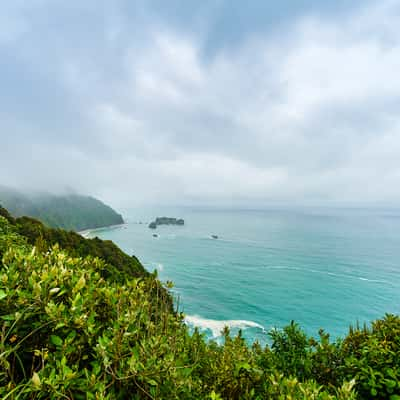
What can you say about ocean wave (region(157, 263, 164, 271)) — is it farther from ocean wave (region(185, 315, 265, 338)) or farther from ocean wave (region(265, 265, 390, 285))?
ocean wave (region(265, 265, 390, 285))

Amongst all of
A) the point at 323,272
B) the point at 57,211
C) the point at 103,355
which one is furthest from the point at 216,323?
the point at 57,211

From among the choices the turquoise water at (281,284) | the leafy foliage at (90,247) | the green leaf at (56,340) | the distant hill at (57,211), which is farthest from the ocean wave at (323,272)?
the distant hill at (57,211)

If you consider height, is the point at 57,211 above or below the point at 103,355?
below

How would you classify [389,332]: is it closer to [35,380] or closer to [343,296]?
[35,380]

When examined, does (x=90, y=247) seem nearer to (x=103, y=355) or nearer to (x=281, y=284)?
(x=103, y=355)

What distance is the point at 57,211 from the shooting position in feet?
356

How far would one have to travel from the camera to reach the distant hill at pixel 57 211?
3809 inches

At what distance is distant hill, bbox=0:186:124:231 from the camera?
3809 inches

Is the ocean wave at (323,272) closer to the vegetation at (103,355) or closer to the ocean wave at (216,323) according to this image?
the ocean wave at (216,323)

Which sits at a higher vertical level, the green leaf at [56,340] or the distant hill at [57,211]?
the green leaf at [56,340]

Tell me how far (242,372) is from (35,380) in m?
2.41

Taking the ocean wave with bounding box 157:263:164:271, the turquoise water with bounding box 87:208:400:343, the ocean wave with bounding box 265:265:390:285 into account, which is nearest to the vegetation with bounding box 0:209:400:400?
the turquoise water with bounding box 87:208:400:343

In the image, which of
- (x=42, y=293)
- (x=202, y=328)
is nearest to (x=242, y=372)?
(x=42, y=293)

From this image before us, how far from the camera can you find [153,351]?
179cm
